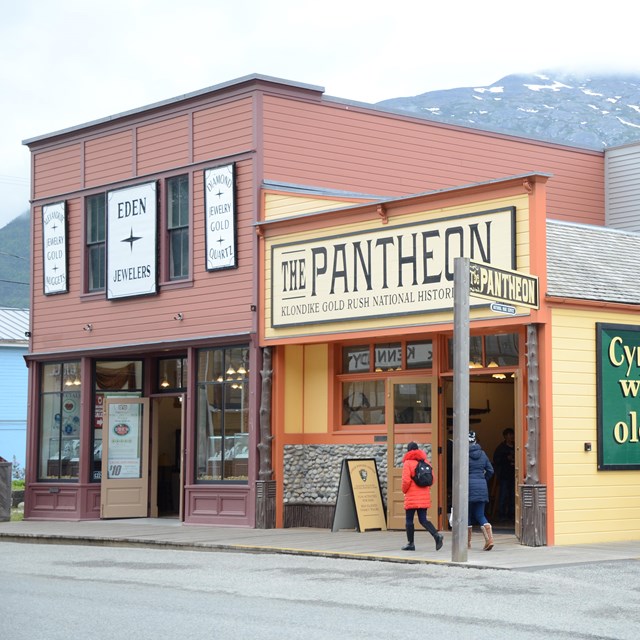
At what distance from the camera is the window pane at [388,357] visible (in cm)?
2169

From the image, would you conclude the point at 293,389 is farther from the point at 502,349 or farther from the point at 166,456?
the point at 166,456

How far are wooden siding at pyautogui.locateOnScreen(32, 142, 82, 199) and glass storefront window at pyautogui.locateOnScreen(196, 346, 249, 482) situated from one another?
5.62m

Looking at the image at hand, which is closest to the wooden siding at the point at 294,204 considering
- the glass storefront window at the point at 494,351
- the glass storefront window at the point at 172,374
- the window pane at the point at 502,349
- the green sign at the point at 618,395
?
Answer: the glass storefront window at the point at 494,351

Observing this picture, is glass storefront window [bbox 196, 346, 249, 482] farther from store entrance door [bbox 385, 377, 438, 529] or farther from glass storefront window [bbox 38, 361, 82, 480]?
glass storefront window [bbox 38, 361, 82, 480]

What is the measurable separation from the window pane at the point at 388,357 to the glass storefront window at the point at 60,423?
737 cm

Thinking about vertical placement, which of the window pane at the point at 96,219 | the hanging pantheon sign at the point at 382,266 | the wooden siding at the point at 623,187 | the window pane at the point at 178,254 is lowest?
the hanging pantheon sign at the point at 382,266

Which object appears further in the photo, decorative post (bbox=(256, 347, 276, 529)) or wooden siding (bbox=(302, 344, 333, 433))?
wooden siding (bbox=(302, 344, 333, 433))

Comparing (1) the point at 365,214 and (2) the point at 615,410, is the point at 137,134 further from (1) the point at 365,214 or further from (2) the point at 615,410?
(2) the point at 615,410

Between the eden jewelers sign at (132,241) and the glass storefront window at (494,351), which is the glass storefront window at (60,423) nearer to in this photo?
the eden jewelers sign at (132,241)

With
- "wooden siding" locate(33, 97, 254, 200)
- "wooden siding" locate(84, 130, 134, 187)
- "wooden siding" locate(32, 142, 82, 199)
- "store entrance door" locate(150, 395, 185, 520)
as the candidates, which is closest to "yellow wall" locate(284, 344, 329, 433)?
"wooden siding" locate(33, 97, 254, 200)

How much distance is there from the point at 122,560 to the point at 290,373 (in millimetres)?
6170

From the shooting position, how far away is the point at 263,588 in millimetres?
13523

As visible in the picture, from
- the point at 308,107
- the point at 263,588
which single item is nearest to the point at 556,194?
the point at 308,107

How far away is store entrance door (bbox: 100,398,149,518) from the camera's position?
83.1 feet
